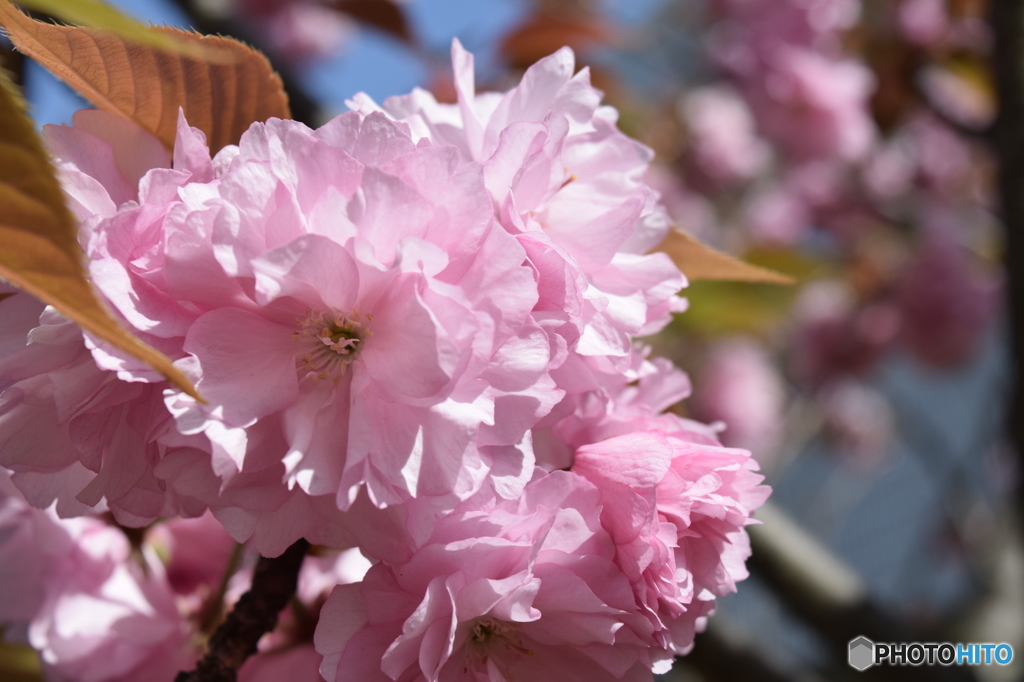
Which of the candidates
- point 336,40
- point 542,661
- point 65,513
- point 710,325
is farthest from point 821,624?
point 336,40

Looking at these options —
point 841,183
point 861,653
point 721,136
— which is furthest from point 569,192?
point 841,183

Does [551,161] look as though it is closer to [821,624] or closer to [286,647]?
[286,647]

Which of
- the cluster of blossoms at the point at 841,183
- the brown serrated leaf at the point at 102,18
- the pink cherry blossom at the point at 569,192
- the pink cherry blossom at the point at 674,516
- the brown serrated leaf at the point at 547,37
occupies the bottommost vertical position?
the cluster of blossoms at the point at 841,183

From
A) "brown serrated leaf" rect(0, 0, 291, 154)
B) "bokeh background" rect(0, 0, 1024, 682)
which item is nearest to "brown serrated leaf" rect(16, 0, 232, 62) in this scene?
"brown serrated leaf" rect(0, 0, 291, 154)

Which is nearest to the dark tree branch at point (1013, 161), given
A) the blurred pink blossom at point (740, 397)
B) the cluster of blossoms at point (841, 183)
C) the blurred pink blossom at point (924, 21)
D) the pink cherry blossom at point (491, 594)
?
the cluster of blossoms at point (841, 183)

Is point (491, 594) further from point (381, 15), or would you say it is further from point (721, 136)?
point (721, 136)

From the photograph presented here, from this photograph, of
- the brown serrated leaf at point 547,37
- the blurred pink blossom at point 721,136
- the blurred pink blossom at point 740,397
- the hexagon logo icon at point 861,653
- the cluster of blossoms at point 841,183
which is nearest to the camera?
the hexagon logo icon at point 861,653

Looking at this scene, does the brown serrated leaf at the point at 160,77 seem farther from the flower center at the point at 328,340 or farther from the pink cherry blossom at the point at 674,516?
the pink cherry blossom at the point at 674,516
